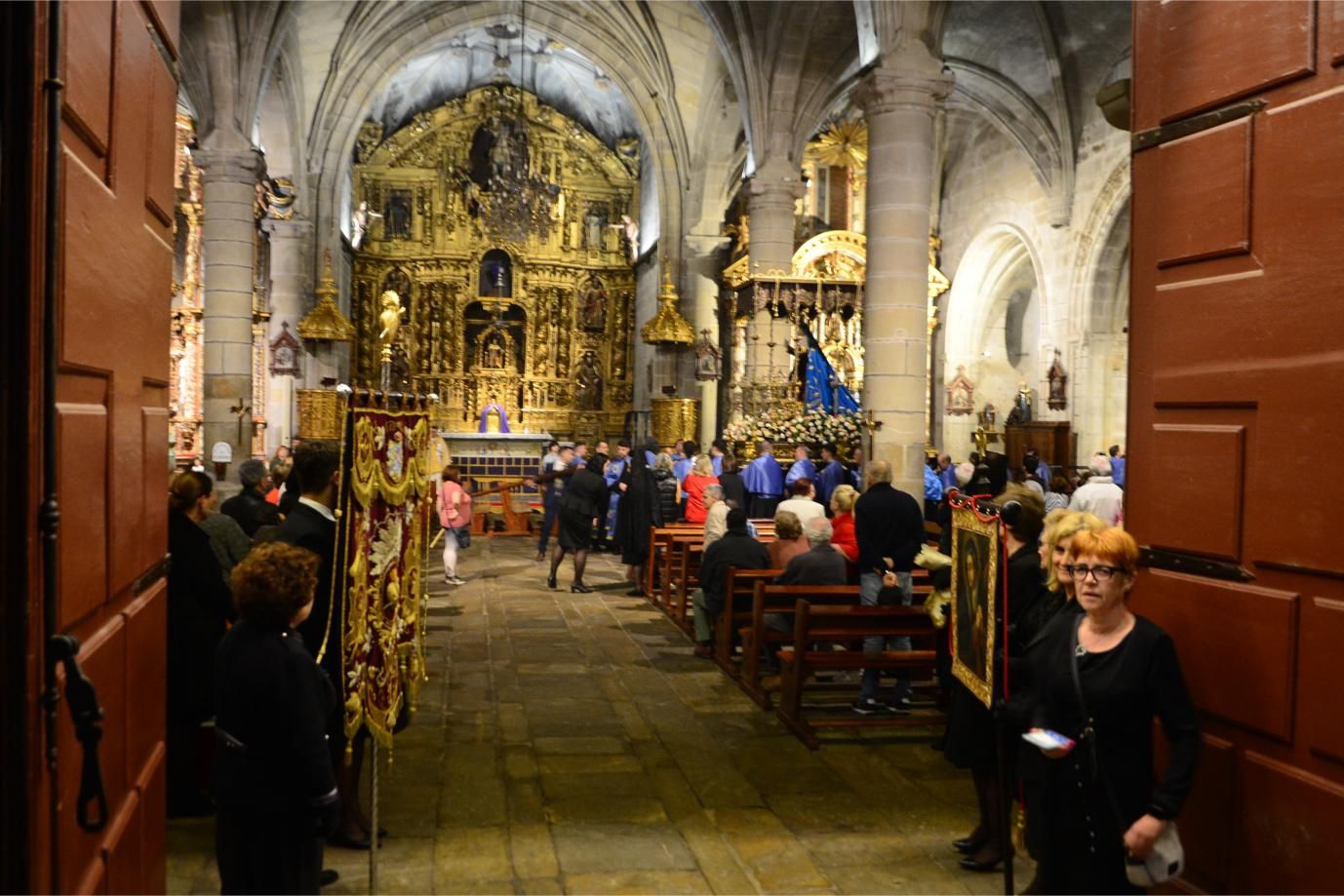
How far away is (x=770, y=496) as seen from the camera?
45.6 feet

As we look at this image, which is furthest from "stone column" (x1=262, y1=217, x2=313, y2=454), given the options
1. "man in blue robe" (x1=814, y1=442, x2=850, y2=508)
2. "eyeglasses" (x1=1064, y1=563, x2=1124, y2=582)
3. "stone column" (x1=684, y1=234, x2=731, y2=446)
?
"eyeglasses" (x1=1064, y1=563, x2=1124, y2=582)

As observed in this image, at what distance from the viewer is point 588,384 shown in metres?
27.6

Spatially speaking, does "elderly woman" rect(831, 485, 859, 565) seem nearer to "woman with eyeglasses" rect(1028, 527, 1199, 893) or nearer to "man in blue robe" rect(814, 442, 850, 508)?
"man in blue robe" rect(814, 442, 850, 508)

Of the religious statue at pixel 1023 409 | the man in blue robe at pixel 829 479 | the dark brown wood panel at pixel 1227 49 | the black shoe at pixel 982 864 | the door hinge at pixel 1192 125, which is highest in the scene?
the dark brown wood panel at pixel 1227 49

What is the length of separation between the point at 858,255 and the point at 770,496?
1099 cm

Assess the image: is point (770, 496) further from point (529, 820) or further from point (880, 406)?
point (529, 820)

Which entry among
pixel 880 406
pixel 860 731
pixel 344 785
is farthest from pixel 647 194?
pixel 344 785

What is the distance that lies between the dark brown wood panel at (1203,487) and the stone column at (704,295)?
18559 mm

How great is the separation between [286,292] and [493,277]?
23.4 feet

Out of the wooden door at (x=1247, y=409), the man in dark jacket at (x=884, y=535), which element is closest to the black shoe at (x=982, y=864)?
the wooden door at (x=1247, y=409)

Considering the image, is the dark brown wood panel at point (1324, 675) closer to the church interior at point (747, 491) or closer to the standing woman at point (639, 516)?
the church interior at point (747, 491)

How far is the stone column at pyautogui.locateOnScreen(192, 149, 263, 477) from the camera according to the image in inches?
541

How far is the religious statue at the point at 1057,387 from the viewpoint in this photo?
1916cm

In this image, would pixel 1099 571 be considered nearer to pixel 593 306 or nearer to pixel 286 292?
pixel 286 292
